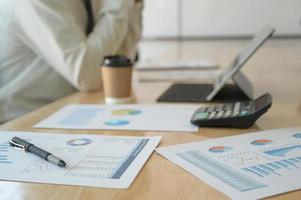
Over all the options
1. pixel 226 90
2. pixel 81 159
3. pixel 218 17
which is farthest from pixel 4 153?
pixel 218 17

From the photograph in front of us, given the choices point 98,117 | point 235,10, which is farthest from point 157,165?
point 235,10

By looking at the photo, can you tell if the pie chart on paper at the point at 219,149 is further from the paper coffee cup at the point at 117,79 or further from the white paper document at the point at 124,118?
the paper coffee cup at the point at 117,79

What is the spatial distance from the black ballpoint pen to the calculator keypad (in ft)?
0.96

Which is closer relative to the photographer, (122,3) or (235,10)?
(122,3)

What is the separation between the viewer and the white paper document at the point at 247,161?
1.67 feet

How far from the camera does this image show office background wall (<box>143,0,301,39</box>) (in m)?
3.04

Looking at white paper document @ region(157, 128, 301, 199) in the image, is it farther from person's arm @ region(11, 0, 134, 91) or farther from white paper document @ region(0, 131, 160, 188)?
person's arm @ region(11, 0, 134, 91)

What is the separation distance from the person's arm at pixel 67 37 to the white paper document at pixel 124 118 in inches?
6.5

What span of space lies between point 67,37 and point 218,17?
227 cm

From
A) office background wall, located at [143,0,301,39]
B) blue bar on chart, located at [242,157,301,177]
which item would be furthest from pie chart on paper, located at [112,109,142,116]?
office background wall, located at [143,0,301,39]

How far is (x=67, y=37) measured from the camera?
1078 millimetres

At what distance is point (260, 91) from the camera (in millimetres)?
1079

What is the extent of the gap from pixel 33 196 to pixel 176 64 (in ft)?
3.70

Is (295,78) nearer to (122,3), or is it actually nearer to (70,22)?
(122,3)
